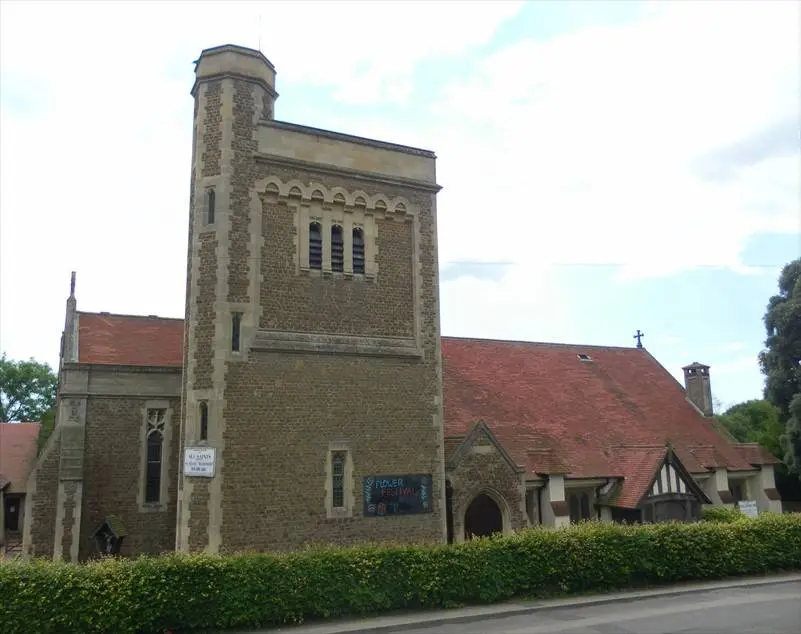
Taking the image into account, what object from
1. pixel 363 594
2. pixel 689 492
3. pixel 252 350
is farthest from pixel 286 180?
pixel 689 492

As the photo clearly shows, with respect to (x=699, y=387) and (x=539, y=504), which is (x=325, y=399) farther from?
(x=699, y=387)

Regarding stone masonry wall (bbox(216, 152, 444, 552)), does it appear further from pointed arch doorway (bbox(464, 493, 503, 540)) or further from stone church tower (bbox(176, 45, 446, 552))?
pointed arch doorway (bbox(464, 493, 503, 540))

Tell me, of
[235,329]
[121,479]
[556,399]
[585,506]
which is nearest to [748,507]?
[585,506]

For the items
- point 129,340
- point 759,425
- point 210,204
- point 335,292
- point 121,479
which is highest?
point 210,204

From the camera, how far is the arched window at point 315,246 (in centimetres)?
1772

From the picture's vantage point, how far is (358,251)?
18.4 m

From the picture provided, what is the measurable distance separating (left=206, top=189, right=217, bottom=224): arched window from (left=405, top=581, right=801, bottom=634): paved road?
35.4 ft

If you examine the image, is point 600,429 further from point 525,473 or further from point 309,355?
point 309,355

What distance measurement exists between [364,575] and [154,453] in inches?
376

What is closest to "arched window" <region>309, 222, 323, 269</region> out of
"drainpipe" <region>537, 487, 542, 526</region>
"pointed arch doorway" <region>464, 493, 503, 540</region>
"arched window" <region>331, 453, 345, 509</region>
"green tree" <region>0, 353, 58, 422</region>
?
"arched window" <region>331, 453, 345, 509</region>

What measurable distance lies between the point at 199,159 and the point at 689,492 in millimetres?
18601

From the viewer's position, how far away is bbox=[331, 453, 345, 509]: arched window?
16.7m

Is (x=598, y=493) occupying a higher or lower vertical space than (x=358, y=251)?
lower

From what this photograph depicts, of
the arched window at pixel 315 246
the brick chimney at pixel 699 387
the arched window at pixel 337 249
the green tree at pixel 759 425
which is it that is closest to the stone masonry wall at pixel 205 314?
the arched window at pixel 315 246
